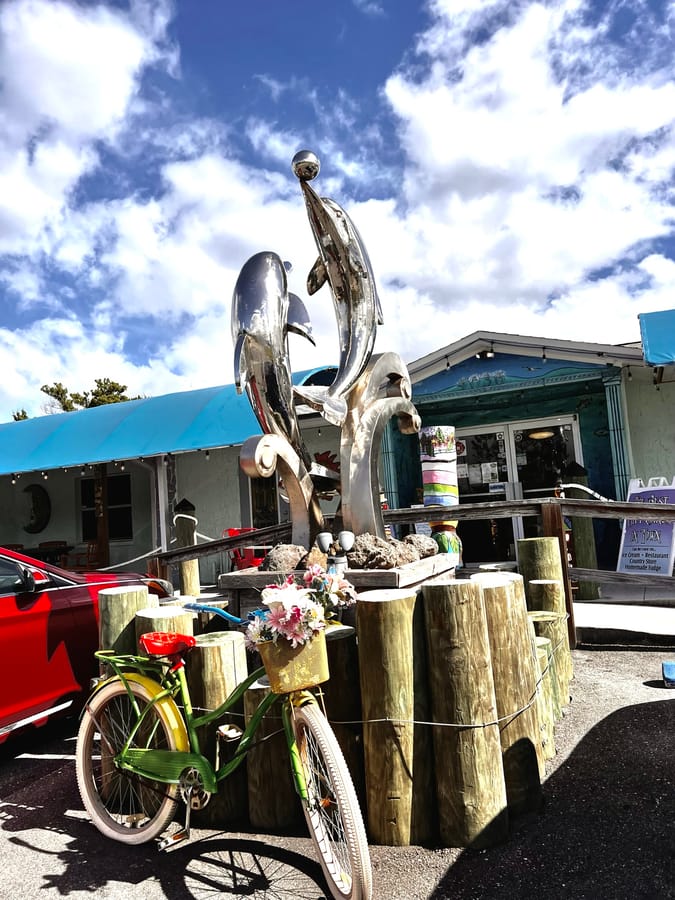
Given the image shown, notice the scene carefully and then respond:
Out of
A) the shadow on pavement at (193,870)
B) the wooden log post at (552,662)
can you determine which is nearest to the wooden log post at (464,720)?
the shadow on pavement at (193,870)

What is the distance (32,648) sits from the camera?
4.36 m

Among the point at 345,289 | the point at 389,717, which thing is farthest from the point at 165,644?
the point at 345,289

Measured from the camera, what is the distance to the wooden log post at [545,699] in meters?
3.58

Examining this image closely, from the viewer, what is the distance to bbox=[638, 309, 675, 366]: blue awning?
8070mm

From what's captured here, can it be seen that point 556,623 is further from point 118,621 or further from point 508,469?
point 508,469

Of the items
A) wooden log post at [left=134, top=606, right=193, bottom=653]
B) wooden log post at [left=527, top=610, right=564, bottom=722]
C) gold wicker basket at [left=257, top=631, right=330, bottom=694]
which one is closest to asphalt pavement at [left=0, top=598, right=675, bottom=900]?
wooden log post at [left=527, top=610, right=564, bottom=722]

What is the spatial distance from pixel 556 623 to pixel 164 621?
2698 millimetres

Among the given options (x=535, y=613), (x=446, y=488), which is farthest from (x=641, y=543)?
(x=535, y=613)

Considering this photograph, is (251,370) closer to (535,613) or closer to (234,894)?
(535,613)

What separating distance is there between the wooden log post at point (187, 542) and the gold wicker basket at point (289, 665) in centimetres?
410

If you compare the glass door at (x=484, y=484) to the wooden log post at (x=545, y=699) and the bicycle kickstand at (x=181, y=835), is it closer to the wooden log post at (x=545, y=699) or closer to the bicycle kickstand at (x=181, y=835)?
the wooden log post at (x=545, y=699)

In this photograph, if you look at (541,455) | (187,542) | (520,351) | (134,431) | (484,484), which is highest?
(520,351)

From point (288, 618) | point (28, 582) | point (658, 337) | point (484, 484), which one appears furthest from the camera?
point (484, 484)

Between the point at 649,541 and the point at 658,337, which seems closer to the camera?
the point at 649,541
